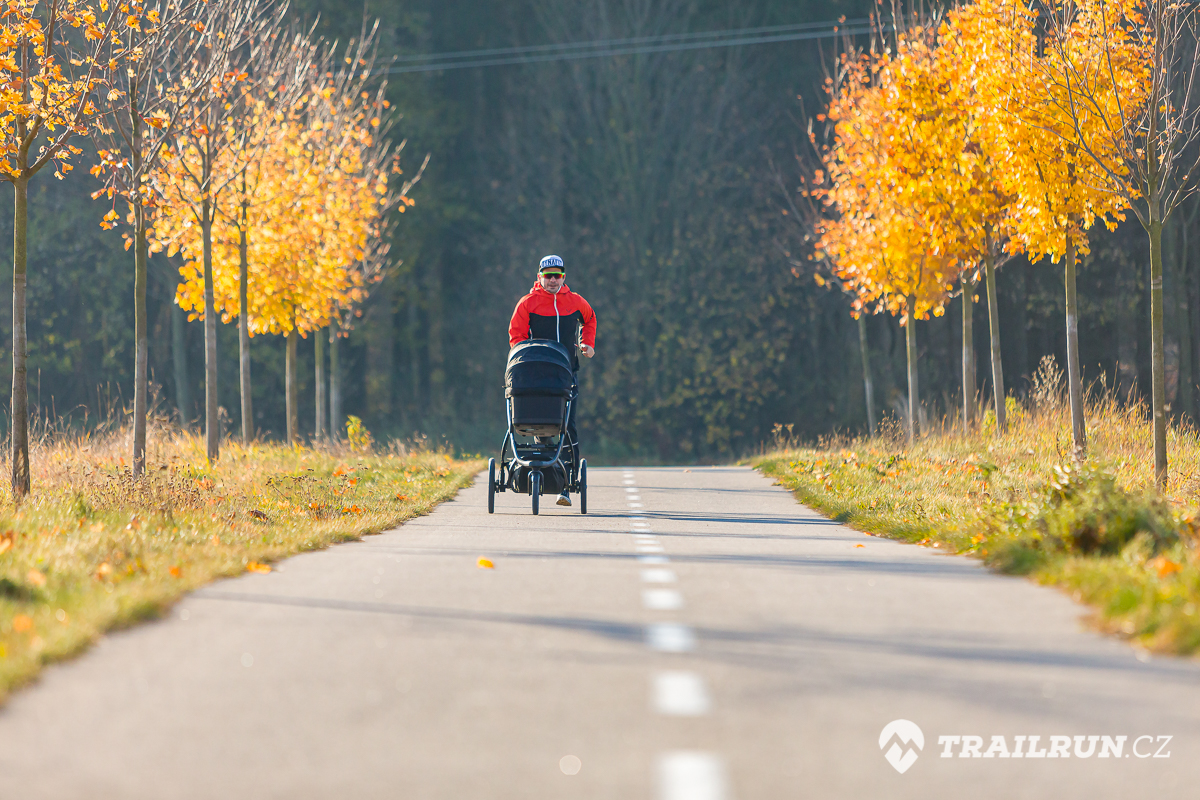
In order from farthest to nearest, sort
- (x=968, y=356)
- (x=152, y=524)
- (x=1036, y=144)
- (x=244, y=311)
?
(x=968, y=356), (x=244, y=311), (x=1036, y=144), (x=152, y=524)

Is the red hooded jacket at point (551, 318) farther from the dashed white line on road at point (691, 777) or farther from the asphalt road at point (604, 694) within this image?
the dashed white line on road at point (691, 777)

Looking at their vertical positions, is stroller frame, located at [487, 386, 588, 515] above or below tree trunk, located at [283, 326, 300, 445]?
below

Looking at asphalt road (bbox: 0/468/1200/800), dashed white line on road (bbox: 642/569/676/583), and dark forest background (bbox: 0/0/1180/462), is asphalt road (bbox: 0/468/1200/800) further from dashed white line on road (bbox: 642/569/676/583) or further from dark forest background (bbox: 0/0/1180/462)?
dark forest background (bbox: 0/0/1180/462)

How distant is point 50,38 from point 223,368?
32.6 metres

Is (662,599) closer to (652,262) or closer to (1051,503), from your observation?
(1051,503)

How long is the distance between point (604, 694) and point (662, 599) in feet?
8.20

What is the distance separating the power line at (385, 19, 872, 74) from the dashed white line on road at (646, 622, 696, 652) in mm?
32331

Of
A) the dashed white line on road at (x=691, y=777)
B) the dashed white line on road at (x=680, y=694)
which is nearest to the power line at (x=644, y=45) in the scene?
the dashed white line on road at (x=680, y=694)

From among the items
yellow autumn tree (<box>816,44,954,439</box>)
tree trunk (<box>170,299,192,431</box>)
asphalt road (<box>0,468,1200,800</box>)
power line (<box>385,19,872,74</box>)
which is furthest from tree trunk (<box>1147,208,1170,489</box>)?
tree trunk (<box>170,299,192,431</box>)

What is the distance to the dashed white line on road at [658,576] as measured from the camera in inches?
354

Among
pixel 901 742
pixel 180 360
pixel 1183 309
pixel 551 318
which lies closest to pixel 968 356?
pixel 551 318

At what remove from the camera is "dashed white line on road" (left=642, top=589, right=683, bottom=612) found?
787cm

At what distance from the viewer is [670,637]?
6918 mm

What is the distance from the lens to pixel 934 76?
70.5 feet
